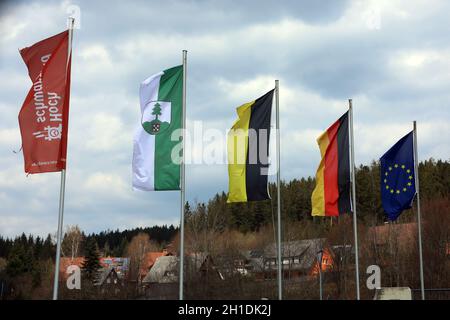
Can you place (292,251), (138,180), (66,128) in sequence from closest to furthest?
(66,128)
(138,180)
(292,251)

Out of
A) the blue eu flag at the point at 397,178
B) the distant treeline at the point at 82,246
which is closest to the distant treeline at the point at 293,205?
→ the distant treeline at the point at 82,246

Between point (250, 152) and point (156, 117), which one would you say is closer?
point (156, 117)

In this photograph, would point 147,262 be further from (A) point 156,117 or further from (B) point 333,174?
(A) point 156,117

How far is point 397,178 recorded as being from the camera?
82.5ft

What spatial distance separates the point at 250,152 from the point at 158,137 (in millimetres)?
3721

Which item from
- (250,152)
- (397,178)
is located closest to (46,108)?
(250,152)

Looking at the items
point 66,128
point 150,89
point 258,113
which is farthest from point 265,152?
point 66,128

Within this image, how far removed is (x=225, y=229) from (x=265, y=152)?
60.7 m

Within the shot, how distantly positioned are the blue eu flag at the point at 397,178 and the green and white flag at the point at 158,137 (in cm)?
1039

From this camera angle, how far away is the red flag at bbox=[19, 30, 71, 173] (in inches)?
696

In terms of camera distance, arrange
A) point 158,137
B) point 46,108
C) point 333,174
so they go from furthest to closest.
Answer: point 333,174
point 158,137
point 46,108

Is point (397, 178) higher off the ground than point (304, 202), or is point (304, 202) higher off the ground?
point (304, 202)

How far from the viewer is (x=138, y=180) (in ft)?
63.3
